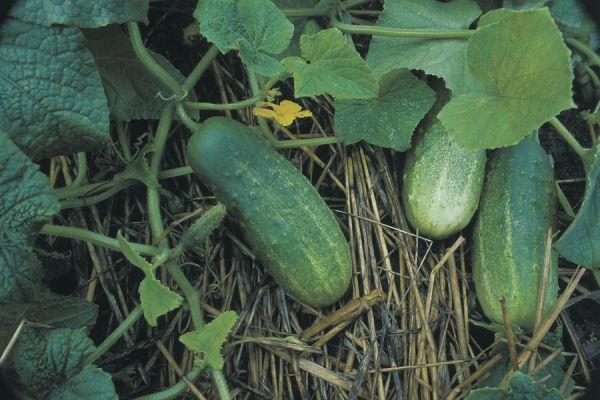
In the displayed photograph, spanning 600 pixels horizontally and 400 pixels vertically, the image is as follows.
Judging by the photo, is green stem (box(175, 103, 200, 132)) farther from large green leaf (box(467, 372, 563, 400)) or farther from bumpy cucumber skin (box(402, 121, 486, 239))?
large green leaf (box(467, 372, 563, 400))

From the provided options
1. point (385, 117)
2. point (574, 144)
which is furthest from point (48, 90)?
point (574, 144)

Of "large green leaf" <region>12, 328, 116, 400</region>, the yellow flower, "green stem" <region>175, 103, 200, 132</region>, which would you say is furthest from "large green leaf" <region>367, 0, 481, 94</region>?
"large green leaf" <region>12, 328, 116, 400</region>

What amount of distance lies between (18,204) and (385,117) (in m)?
1.06

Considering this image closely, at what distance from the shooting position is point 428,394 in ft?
6.89

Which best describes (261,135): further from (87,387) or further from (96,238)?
(87,387)

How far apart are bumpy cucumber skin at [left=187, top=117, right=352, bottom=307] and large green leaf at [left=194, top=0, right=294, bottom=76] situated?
0.95ft

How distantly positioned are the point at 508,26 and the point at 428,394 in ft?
3.40

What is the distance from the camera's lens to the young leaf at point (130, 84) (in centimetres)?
218

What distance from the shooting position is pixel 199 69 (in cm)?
218

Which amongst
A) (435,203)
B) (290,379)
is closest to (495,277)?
(435,203)

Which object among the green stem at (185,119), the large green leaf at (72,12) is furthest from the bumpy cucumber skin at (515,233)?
the large green leaf at (72,12)

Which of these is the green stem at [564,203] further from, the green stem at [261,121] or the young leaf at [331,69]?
the green stem at [261,121]

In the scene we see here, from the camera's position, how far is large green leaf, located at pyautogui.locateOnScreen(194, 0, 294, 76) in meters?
1.90

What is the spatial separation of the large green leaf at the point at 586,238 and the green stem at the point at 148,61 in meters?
1.18
